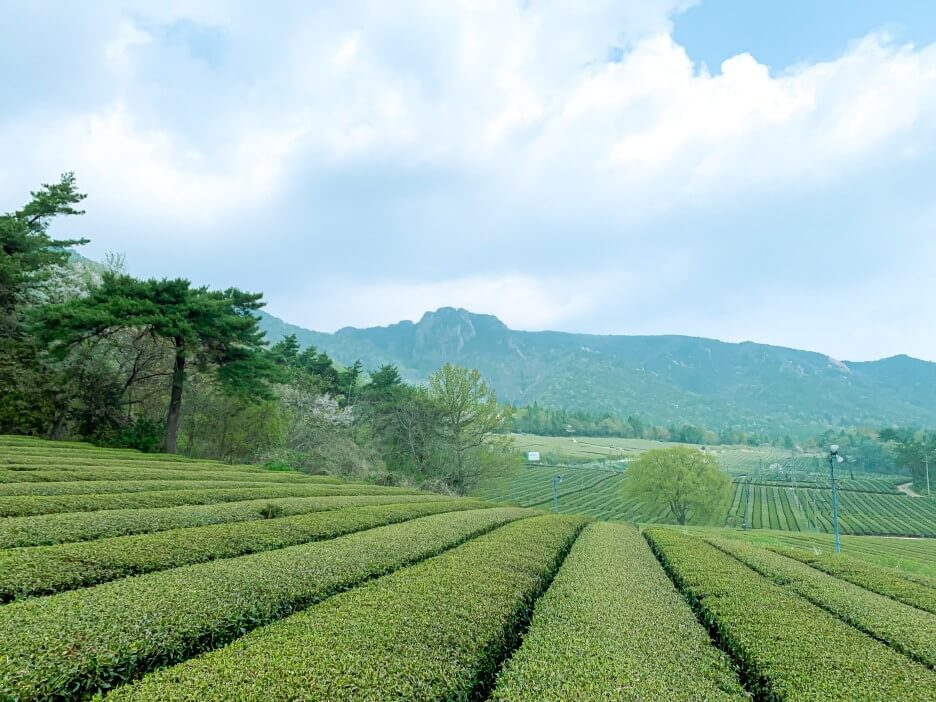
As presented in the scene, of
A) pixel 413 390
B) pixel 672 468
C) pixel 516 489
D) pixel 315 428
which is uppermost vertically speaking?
pixel 413 390

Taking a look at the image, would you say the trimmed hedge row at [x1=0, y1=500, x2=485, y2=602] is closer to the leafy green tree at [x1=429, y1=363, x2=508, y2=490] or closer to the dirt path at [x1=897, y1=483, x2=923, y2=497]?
the leafy green tree at [x1=429, y1=363, x2=508, y2=490]

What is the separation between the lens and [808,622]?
22.4 ft

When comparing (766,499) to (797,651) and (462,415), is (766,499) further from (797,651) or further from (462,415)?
(797,651)

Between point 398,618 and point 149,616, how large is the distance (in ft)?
8.75

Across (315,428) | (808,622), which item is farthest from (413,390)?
(808,622)

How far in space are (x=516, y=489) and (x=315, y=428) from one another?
58.0 metres

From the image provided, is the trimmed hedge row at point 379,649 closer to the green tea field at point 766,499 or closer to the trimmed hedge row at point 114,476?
the trimmed hedge row at point 114,476

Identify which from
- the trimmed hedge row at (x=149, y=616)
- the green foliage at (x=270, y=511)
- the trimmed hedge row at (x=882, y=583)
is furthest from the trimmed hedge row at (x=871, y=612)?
the green foliage at (x=270, y=511)

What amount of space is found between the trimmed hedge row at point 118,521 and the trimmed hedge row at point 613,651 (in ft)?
26.9

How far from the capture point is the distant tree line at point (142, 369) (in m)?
24.2

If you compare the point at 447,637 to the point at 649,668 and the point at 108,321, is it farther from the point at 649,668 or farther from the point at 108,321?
the point at 108,321

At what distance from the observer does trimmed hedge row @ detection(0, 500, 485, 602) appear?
604cm

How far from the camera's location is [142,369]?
2986 centimetres

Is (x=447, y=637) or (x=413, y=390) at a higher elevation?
(x=413, y=390)
